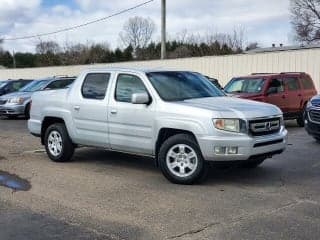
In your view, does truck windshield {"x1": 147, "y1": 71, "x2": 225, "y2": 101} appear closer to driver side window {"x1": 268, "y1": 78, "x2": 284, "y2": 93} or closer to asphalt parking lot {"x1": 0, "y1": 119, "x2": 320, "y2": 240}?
asphalt parking lot {"x1": 0, "y1": 119, "x2": 320, "y2": 240}

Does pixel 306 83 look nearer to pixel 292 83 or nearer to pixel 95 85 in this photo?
pixel 292 83

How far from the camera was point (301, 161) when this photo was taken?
9828mm

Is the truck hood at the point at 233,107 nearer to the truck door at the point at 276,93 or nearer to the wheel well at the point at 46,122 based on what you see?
the wheel well at the point at 46,122

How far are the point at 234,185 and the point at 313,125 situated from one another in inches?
174

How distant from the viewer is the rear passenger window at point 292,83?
16656 mm

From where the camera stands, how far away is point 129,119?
8469mm

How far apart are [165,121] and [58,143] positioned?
2.82m

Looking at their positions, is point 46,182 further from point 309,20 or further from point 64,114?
point 309,20

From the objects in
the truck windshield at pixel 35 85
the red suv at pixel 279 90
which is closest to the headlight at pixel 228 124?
the red suv at pixel 279 90

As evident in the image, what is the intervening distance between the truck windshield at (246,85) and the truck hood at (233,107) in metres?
7.69

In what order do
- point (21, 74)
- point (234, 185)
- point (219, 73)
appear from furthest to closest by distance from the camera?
point (21, 74)
point (219, 73)
point (234, 185)

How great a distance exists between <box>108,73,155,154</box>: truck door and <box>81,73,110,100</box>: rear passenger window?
0.28 meters

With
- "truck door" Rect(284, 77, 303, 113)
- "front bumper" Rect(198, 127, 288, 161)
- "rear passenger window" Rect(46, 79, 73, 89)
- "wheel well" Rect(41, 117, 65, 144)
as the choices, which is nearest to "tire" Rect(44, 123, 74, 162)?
"wheel well" Rect(41, 117, 65, 144)

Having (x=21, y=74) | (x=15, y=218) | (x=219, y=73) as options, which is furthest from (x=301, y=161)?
(x=21, y=74)
